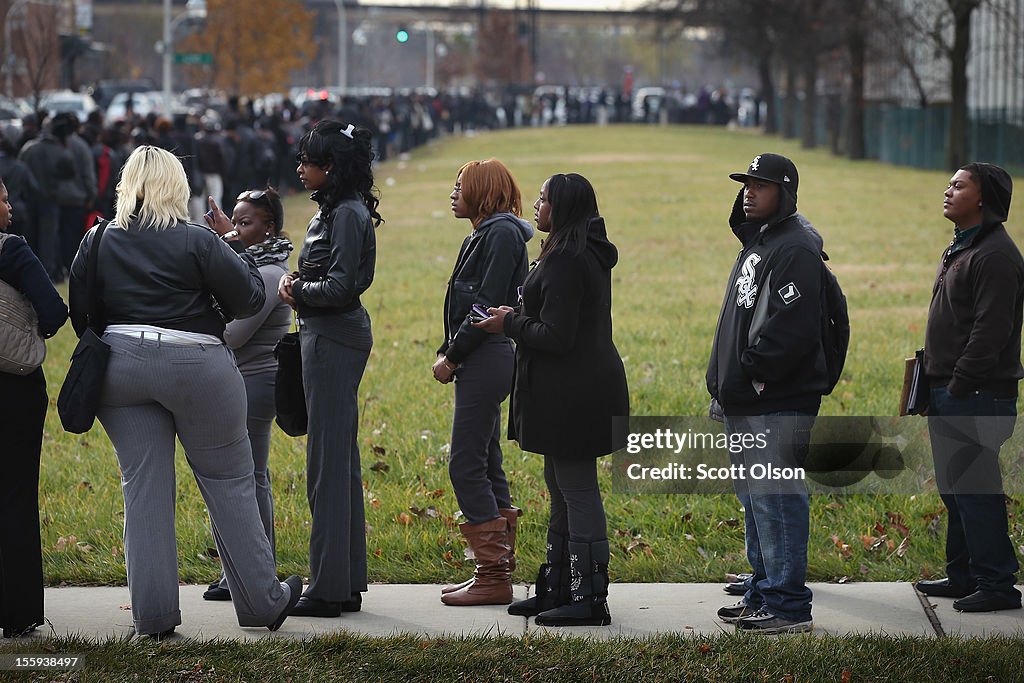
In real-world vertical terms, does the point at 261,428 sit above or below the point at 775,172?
below

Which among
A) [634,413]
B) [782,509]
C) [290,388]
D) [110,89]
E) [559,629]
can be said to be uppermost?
[110,89]

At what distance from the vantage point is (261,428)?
6430 mm

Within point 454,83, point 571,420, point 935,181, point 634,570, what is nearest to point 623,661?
point 571,420

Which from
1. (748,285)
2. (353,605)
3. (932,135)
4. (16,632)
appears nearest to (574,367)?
(748,285)

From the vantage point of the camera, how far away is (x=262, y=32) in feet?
186

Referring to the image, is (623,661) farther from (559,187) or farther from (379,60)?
(379,60)

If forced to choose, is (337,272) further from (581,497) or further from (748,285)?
(748,285)

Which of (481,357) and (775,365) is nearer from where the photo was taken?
(775,365)

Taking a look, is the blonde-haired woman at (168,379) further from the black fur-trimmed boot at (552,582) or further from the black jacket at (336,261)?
the black fur-trimmed boot at (552,582)

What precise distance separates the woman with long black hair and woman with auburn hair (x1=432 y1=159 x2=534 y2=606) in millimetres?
377

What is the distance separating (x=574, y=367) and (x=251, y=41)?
53360 millimetres

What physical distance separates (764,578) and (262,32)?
53333mm

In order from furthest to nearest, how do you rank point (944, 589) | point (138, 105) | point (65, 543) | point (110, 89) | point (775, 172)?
point (110, 89), point (138, 105), point (65, 543), point (944, 589), point (775, 172)

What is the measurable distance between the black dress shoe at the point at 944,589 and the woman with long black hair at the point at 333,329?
245cm
